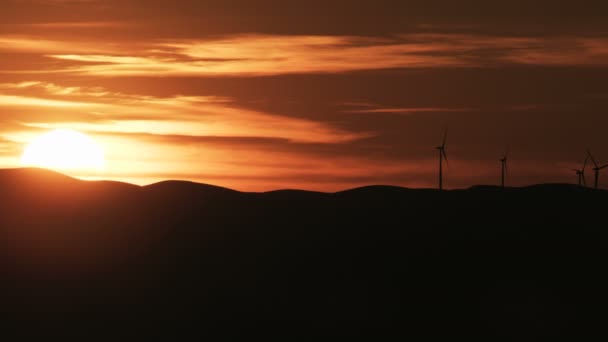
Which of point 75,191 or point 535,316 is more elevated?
point 75,191

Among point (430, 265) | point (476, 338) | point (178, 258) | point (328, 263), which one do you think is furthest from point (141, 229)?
point (476, 338)

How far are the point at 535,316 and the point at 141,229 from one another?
57080mm

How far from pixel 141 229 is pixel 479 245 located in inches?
1822

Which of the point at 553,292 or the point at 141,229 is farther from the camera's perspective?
the point at 141,229

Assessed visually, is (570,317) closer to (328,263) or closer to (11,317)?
(328,263)

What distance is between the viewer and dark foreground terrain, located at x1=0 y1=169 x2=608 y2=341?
135 metres

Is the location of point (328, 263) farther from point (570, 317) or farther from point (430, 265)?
point (570, 317)

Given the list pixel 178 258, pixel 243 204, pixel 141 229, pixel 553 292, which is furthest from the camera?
pixel 243 204

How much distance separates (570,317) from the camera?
136625 millimetres

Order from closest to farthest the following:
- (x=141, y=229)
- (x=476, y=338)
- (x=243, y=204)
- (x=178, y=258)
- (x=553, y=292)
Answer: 1. (x=476, y=338)
2. (x=553, y=292)
3. (x=178, y=258)
4. (x=141, y=229)
5. (x=243, y=204)

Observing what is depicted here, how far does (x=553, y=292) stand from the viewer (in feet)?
465

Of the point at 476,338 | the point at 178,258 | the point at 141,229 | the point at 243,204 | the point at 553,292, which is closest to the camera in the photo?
the point at 476,338

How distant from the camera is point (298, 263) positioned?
15112cm

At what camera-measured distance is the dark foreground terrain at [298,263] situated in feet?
442
